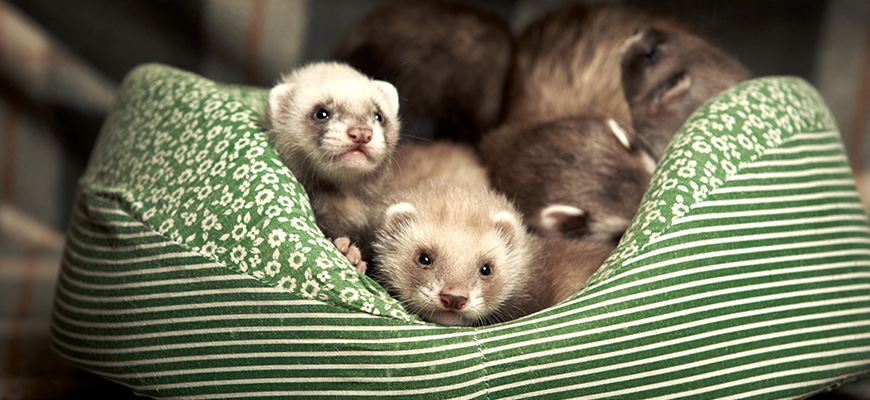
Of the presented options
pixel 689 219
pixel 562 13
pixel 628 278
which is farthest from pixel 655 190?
pixel 562 13

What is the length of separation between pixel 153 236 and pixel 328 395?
396 mm

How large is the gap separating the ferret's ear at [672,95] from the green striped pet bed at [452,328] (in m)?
0.25

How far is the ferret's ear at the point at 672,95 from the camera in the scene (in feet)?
5.18

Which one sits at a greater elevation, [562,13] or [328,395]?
[562,13]

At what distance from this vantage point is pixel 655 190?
1.15 m

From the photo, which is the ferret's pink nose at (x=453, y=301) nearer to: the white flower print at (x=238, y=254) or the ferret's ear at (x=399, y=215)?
the ferret's ear at (x=399, y=215)

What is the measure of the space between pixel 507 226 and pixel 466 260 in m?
0.11

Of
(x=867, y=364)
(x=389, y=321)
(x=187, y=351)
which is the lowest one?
(x=867, y=364)

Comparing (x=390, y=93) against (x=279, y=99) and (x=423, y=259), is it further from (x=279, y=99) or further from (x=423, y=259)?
(x=423, y=259)

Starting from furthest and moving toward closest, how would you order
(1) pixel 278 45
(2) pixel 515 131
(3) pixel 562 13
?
(1) pixel 278 45 < (3) pixel 562 13 < (2) pixel 515 131

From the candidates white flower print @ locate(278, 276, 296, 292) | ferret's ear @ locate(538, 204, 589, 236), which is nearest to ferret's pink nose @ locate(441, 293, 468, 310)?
white flower print @ locate(278, 276, 296, 292)

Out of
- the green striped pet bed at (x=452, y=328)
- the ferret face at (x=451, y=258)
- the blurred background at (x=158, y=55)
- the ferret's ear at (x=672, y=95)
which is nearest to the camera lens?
the green striped pet bed at (x=452, y=328)

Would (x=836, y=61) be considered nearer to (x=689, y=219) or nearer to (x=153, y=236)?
(x=689, y=219)

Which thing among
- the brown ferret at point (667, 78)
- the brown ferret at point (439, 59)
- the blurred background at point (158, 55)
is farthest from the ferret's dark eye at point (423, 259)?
the blurred background at point (158, 55)
